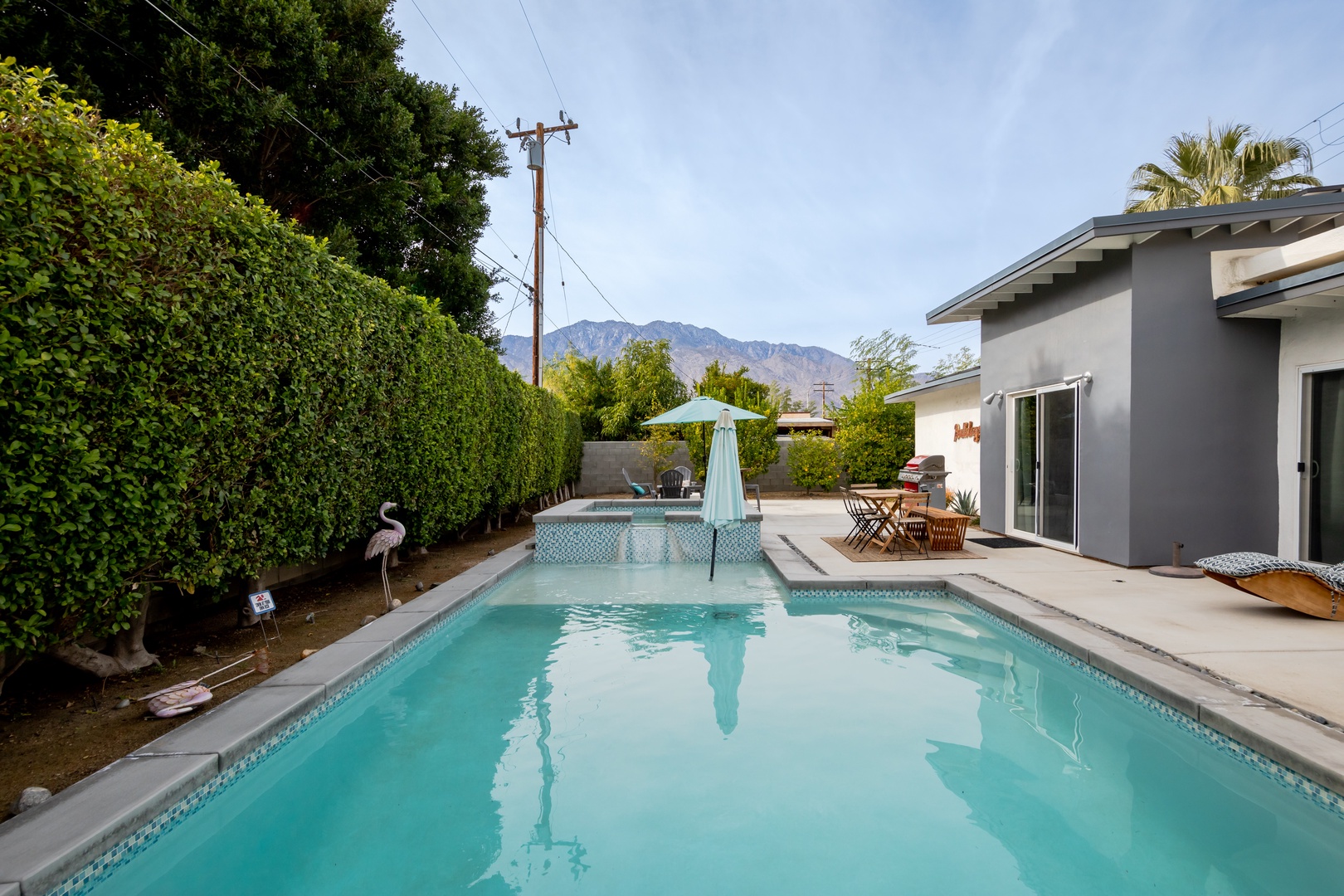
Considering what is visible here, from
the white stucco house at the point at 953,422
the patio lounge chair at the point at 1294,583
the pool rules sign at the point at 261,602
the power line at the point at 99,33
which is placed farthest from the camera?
A: the white stucco house at the point at 953,422

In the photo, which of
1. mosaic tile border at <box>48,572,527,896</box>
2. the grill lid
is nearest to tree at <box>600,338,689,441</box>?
the grill lid

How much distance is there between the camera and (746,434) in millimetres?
19500

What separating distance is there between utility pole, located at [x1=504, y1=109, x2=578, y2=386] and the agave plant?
10628 mm

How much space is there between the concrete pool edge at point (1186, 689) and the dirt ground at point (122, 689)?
5.70 m

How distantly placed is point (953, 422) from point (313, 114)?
1399 cm

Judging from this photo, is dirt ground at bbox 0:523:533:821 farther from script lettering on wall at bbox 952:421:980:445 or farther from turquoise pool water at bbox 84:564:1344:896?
script lettering on wall at bbox 952:421:980:445

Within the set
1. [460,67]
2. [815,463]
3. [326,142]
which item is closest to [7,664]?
[326,142]

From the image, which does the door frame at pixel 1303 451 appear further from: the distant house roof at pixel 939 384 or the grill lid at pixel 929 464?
the grill lid at pixel 929 464

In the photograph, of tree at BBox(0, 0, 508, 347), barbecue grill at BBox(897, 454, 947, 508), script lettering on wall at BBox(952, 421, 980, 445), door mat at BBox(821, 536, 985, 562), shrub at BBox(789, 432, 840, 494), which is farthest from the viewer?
shrub at BBox(789, 432, 840, 494)

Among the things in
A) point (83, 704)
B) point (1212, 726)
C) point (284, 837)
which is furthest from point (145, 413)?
point (1212, 726)

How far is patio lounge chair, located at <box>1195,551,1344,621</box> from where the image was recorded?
5125 mm

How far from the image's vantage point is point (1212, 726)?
3.45 m

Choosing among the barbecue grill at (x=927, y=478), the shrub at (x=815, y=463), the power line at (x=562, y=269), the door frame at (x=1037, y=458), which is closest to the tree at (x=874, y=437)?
the shrub at (x=815, y=463)

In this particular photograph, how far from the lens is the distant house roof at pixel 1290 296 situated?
228 inches
